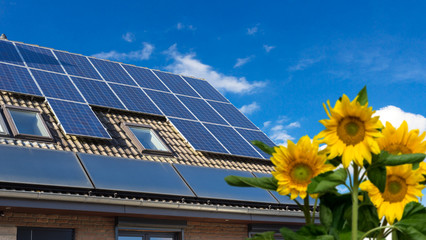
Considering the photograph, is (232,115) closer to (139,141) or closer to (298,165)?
(139,141)

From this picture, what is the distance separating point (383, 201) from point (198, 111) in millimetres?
14337

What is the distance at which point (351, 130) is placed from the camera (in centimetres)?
248

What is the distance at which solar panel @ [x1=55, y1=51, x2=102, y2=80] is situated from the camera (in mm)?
16441

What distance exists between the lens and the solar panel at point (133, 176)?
10836 mm

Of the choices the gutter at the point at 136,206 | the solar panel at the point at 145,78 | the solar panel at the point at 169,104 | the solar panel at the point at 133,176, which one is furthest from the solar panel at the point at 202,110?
the gutter at the point at 136,206

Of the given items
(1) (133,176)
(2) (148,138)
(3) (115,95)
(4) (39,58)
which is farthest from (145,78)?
(1) (133,176)

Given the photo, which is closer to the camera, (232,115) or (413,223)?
(413,223)

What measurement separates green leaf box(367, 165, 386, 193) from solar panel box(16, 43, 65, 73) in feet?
46.8

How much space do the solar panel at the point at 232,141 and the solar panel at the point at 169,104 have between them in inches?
34.4

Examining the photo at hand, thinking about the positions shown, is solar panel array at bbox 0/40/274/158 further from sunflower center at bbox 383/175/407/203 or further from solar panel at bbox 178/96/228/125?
sunflower center at bbox 383/175/407/203

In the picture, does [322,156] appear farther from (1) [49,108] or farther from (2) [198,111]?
(2) [198,111]

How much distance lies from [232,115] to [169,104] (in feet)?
8.09

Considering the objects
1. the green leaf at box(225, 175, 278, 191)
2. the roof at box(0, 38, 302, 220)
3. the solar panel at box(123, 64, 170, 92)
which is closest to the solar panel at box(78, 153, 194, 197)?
the roof at box(0, 38, 302, 220)

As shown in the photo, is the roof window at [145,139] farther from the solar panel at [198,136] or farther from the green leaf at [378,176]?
the green leaf at [378,176]
